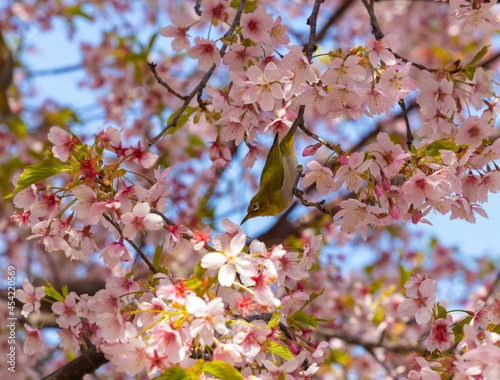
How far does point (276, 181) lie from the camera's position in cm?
230

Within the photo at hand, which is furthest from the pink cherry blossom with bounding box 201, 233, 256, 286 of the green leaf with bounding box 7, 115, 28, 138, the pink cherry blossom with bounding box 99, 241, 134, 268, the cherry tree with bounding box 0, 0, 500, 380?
the green leaf with bounding box 7, 115, 28, 138

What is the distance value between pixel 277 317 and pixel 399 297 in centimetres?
390

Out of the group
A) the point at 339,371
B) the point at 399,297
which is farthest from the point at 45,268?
the point at 399,297

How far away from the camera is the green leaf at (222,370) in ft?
3.89

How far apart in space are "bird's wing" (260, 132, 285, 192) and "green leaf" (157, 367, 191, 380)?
125 cm

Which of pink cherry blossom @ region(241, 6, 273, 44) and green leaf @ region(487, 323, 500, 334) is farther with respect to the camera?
pink cherry blossom @ region(241, 6, 273, 44)

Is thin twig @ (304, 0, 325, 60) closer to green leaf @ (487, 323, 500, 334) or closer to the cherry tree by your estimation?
the cherry tree

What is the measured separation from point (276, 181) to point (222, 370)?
4.06ft

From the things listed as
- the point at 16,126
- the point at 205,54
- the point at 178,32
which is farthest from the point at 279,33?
the point at 16,126

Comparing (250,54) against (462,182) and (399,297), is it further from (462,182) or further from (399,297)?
(399,297)

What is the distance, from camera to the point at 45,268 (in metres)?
7.35

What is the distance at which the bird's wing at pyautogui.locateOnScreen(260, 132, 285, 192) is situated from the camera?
2.24m

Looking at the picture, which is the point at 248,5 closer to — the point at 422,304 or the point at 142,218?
the point at 142,218

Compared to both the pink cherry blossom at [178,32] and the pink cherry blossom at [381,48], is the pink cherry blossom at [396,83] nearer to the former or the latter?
the pink cherry blossom at [381,48]
